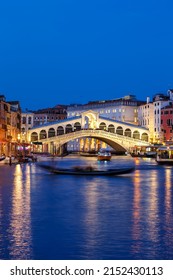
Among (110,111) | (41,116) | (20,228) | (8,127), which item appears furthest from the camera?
(41,116)

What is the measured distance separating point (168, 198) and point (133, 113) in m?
73.2

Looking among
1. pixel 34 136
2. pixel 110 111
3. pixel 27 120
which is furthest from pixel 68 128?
pixel 110 111

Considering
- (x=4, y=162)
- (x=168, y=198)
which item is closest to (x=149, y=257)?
(x=168, y=198)

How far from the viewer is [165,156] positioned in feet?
144

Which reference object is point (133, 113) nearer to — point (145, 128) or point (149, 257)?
point (145, 128)

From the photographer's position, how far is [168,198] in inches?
611

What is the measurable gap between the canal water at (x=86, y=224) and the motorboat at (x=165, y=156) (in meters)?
24.4

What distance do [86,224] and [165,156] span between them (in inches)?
1316

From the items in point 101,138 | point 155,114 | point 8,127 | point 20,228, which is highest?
point 155,114

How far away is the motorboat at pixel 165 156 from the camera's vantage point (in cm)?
4216

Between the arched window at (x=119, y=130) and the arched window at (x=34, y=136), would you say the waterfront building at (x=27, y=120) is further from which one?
the arched window at (x=119, y=130)

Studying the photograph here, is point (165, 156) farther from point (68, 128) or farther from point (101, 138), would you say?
point (68, 128)

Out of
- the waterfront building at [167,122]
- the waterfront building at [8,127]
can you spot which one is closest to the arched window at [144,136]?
the waterfront building at [167,122]

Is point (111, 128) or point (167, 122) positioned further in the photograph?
point (111, 128)
